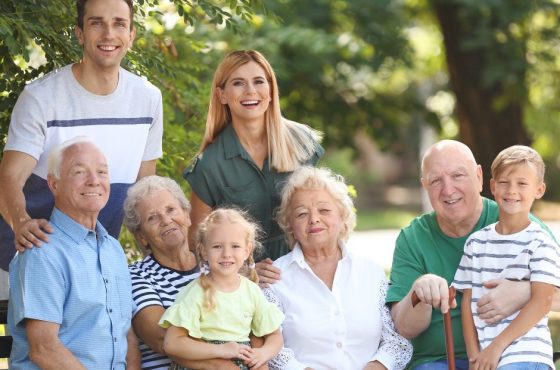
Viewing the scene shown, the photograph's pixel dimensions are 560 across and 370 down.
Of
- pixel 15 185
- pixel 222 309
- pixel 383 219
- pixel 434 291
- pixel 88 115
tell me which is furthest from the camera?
pixel 383 219

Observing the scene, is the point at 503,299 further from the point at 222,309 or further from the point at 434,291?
the point at 222,309

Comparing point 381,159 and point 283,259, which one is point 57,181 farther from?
point 381,159

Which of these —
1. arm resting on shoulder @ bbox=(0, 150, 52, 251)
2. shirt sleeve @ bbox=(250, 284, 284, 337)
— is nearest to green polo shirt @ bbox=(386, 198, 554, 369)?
shirt sleeve @ bbox=(250, 284, 284, 337)

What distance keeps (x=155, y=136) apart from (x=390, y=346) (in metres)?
1.33

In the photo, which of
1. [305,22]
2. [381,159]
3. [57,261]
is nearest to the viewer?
[57,261]

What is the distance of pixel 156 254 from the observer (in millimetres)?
4273

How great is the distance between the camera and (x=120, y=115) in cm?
444

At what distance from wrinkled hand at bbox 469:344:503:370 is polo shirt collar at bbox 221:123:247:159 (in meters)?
1.31

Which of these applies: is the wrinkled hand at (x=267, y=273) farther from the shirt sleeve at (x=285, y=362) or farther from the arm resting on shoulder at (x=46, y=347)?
the arm resting on shoulder at (x=46, y=347)

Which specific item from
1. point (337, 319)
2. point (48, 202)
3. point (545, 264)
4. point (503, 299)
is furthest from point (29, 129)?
point (545, 264)

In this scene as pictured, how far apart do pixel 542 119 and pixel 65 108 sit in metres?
11.5

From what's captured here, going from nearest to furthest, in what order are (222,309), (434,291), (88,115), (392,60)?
1. (222,309)
2. (434,291)
3. (88,115)
4. (392,60)

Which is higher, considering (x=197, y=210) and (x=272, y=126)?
(x=272, y=126)

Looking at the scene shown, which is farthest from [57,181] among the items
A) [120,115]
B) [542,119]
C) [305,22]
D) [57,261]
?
[542,119]
